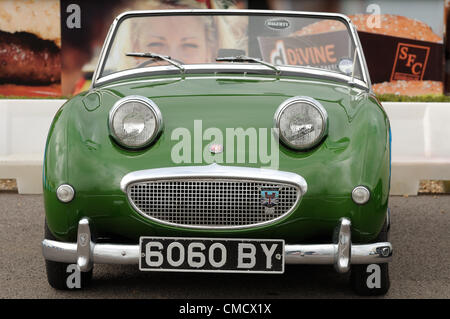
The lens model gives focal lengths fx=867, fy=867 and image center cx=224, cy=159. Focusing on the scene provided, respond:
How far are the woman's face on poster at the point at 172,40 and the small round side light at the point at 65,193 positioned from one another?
4.78 feet

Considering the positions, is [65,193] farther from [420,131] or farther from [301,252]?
[420,131]

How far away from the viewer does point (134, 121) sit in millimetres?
3957

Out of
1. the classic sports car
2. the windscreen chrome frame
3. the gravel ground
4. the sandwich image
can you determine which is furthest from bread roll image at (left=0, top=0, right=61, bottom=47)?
the classic sports car

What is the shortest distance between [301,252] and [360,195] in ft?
1.23

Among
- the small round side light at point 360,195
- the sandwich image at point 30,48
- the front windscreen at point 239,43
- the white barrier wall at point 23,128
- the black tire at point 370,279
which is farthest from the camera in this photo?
the sandwich image at point 30,48

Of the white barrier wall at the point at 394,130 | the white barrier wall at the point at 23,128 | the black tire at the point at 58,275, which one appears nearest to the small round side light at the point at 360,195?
the black tire at the point at 58,275

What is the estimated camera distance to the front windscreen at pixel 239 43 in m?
5.11

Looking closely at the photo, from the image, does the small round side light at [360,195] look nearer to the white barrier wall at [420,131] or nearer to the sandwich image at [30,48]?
the white barrier wall at [420,131]

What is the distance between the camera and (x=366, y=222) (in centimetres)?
392

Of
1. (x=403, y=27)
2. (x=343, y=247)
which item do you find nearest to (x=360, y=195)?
(x=343, y=247)

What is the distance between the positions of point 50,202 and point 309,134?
4.05 ft

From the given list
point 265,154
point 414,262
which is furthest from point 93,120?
point 414,262

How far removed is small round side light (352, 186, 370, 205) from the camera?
3.88 m

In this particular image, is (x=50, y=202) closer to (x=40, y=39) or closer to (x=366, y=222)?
(x=366, y=222)
